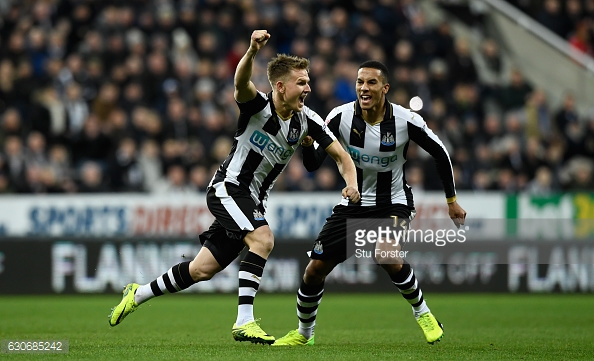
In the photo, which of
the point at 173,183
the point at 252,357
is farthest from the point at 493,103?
the point at 252,357

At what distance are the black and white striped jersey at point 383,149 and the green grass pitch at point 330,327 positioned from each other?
4.36 feet

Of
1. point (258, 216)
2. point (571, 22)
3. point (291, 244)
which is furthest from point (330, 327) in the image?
point (571, 22)

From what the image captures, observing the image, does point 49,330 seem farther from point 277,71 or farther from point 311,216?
point 311,216

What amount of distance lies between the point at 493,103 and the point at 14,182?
29.7 feet

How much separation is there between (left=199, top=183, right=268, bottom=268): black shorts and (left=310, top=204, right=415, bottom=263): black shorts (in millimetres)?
602

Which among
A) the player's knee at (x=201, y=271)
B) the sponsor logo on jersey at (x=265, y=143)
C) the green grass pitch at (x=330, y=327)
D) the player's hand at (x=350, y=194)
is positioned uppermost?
the sponsor logo on jersey at (x=265, y=143)

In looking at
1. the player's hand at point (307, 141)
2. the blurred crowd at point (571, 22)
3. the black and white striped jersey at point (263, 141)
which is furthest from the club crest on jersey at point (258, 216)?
the blurred crowd at point (571, 22)

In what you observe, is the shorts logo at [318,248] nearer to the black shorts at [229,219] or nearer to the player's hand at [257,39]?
the black shorts at [229,219]

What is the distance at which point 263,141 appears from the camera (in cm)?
843

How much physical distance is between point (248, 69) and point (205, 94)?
9.97m

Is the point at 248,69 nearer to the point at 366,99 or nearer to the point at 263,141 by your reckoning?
the point at 263,141

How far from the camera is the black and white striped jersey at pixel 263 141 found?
27.6 feet

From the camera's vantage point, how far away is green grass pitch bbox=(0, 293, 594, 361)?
7777mm

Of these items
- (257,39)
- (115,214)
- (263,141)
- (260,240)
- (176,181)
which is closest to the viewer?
(257,39)
